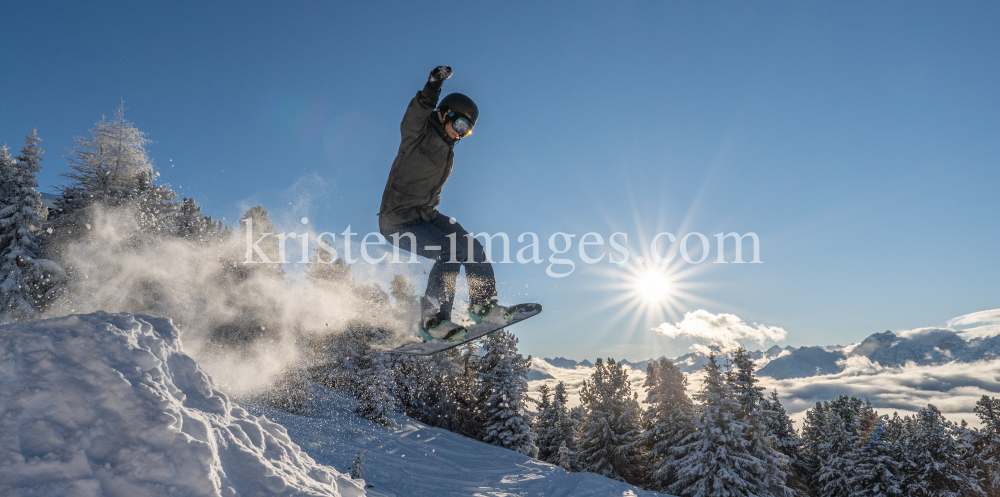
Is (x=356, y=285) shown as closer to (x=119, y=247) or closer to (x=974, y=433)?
(x=119, y=247)

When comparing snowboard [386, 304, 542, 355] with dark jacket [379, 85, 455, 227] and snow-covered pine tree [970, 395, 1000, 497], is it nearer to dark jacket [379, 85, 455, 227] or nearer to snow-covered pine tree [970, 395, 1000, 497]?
dark jacket [379, 85, 455, 227]

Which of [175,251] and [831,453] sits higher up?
[175,251]

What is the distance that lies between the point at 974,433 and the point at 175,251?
52925 millimetres

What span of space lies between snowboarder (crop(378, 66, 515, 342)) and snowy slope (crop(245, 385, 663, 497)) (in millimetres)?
6965

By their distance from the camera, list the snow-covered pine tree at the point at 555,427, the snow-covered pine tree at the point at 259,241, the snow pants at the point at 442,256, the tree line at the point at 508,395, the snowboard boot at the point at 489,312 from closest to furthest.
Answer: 1. the snow pants at the point at 442,256
2. the snowboard boot at the point at 489,312
3. the tree line at the point at 508,395
4. the snow-covered pine tree at the point at 259,241
5. the snow-covered pine tree at the point at 555,427

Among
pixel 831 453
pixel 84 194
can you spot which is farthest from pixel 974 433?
pixel 84 194

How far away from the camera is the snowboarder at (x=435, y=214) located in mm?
4980

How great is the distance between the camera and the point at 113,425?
9.78 ft

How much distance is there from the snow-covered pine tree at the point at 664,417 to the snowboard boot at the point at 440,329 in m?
22.4

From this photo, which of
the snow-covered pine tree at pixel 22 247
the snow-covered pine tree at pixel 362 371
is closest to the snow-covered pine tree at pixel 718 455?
the snow-covered pine tree at pixel 362 371

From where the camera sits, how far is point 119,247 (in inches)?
584

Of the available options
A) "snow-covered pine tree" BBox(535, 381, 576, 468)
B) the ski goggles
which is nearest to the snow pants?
the ski goggles

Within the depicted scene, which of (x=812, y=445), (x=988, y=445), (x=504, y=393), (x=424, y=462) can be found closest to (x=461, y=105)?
(x=424, y=462)

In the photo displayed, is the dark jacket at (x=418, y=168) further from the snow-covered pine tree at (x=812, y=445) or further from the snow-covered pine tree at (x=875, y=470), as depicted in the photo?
the snow-covered pine tree at (x=812, y=445)
